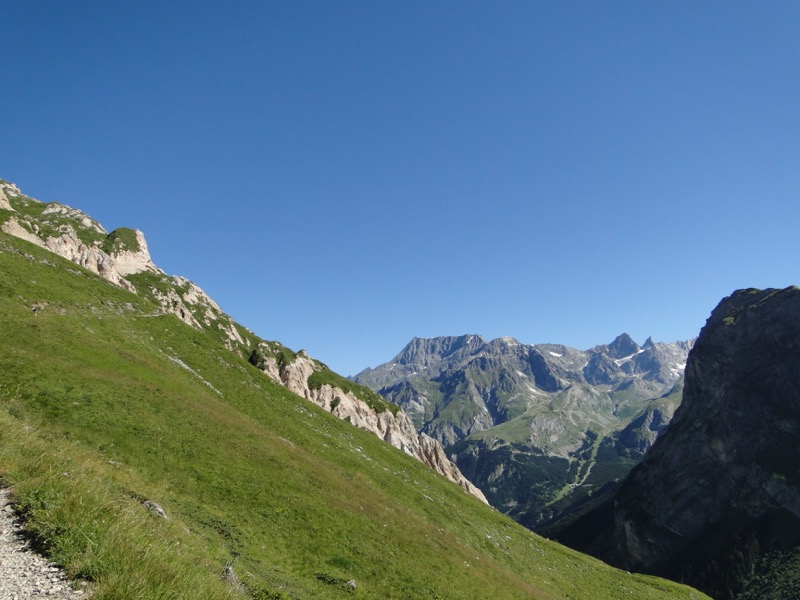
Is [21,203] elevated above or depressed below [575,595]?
above

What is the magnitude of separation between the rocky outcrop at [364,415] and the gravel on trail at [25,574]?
11516cm

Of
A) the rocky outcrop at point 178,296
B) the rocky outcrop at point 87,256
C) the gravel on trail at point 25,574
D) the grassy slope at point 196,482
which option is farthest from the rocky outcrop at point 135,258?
the gravel on trail at point 25,574

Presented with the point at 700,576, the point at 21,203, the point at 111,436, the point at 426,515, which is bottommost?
the point at 700,576

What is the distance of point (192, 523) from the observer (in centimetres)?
2342

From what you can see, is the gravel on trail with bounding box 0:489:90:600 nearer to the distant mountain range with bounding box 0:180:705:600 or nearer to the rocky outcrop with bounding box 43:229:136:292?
the distant mountain range with bounding box 0:180:705:600

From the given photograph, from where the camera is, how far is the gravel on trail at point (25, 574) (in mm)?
7867

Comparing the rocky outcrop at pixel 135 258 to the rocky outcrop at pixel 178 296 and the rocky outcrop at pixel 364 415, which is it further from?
the rocky outcrop at pixel 364 415

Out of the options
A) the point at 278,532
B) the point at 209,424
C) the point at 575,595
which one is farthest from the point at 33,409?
the point at 575,595

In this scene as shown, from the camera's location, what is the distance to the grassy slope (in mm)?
10789

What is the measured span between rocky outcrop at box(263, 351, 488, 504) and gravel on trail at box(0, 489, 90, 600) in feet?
378

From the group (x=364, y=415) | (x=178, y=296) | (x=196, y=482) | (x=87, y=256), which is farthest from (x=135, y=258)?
(x=196, y=482)

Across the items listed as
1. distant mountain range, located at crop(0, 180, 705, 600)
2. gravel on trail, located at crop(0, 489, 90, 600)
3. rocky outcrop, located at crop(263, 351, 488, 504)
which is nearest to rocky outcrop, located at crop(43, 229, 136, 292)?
rocky outcrop, located at crop(263, 351, 488, 504)

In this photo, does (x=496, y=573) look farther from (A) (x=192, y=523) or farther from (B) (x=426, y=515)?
(A) (x=192, y=523)

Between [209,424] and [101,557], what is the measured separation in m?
34.5
